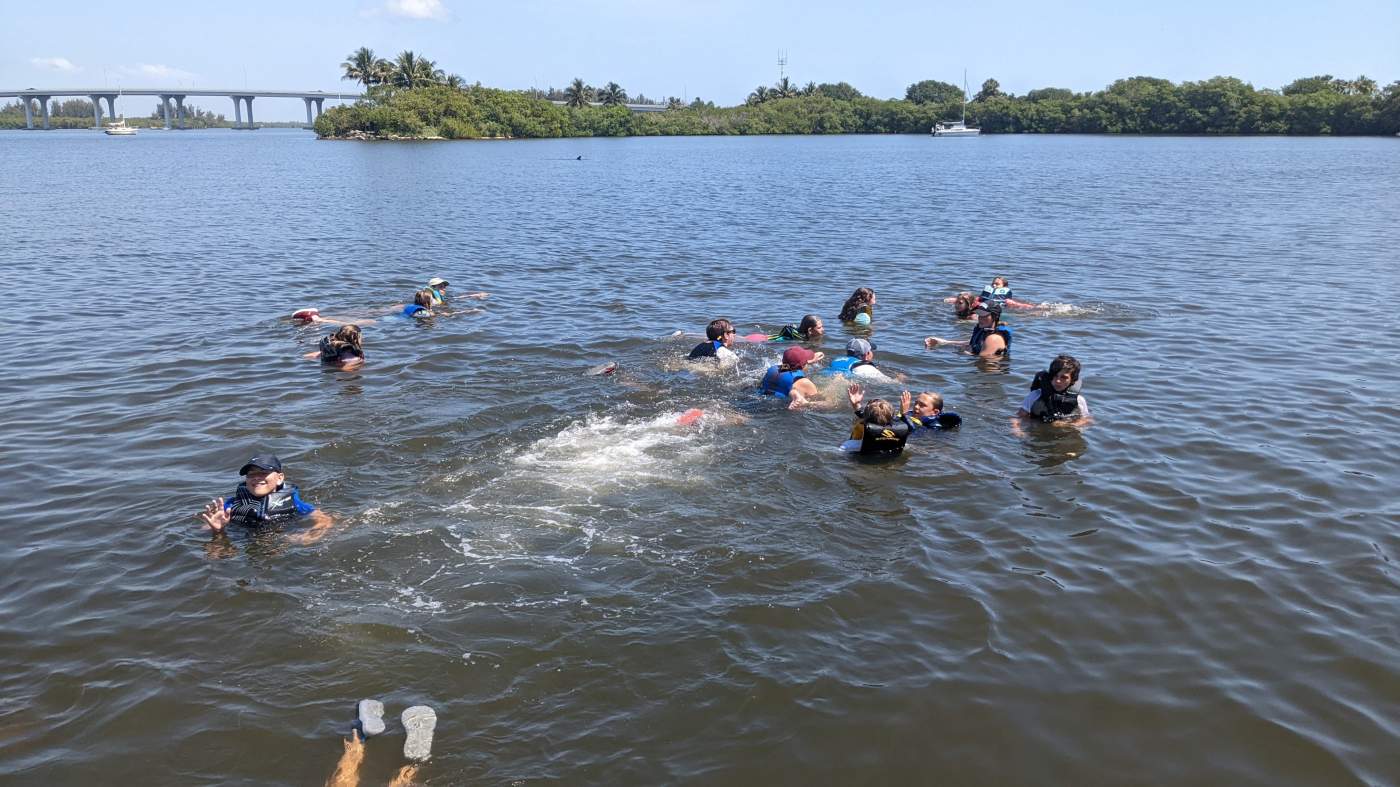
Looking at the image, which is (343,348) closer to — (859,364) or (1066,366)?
(859,364)

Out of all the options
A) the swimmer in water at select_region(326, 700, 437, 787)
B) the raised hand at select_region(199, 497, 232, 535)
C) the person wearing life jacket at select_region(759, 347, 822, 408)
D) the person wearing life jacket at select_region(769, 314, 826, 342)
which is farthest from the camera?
the person wearing life jacket at select_region(769, 314, 826, 342)

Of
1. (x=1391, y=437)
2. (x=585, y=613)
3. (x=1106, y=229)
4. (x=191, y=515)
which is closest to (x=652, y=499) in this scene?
(x=585, y=613)

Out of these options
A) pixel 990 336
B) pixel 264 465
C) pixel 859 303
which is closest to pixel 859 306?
pixel 859 303

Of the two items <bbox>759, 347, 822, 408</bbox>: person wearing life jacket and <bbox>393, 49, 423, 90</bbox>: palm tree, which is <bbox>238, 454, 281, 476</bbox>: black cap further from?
<bbox>393, 49, 423, 90</bbox>: palm tree

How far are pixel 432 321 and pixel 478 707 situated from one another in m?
15.1

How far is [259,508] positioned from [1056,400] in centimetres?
1112

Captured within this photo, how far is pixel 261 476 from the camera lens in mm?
10211

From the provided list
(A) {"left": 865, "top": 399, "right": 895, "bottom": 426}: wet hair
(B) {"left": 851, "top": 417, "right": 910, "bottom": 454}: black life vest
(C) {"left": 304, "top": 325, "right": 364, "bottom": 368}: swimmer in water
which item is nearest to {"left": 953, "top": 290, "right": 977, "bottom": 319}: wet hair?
(B) {"left": 851, "top": 417, "right": 910, "bottom": 454}: black life vest

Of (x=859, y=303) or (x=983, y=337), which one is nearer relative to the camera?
(x=983, y=337)

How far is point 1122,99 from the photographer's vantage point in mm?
163500

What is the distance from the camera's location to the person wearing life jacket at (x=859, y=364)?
16.2m

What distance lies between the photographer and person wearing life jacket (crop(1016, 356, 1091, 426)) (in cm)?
1343

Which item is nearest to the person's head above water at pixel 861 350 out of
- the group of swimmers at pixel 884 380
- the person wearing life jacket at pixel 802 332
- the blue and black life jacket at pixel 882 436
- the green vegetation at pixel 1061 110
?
the group of swimmers at pixel 884 380

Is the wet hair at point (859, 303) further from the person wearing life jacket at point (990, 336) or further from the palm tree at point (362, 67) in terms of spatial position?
the palm tree at point (362, 67)
